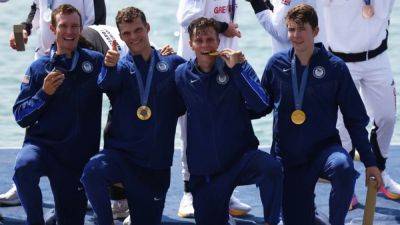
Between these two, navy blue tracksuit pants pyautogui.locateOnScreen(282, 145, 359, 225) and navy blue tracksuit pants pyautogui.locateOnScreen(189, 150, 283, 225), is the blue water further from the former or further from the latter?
navy blue tracksuit pants pyautogui.locateOnScreen(189, 150, 283, 225)

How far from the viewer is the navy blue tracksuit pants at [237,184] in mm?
7137

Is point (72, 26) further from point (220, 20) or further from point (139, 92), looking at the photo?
point (220, 20)

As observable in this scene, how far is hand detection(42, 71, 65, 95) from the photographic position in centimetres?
729

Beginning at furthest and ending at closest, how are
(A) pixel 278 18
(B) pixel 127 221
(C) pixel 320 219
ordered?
(A) pixel 278 18 → (B) pixel 127 221 → (C) pixel 320 219

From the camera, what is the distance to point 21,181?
7312 millimetres

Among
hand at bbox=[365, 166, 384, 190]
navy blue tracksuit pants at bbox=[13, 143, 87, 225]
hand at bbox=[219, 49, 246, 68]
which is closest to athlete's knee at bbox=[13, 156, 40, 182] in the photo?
navy blue tracksuit pants at bbox=[13, 143, 87, 225]

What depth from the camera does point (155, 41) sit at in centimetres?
1327

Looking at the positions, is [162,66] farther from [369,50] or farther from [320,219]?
[369,50]

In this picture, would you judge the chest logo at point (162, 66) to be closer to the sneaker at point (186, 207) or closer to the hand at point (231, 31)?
the hand at point (231, 31)

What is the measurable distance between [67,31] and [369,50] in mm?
Result: 2303


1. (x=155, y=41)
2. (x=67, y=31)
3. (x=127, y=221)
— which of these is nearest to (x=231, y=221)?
(x=127, y=221)

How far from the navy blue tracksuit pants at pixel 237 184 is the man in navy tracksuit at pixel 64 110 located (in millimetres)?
785

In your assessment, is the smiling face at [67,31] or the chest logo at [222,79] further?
the smiling face at [67,31]

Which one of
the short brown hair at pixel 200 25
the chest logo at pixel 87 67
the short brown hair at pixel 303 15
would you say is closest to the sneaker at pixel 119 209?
the chest logo at pixel 87 67
